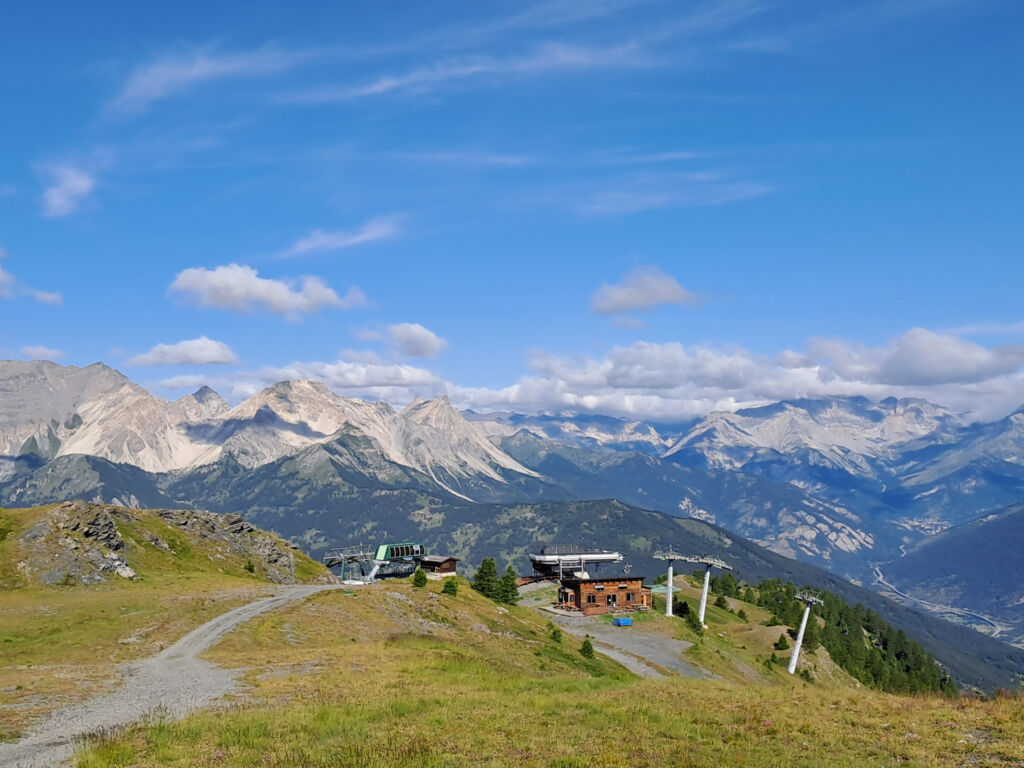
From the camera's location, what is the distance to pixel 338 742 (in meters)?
25.5

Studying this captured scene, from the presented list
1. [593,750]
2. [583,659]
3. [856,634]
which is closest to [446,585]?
[583,659]

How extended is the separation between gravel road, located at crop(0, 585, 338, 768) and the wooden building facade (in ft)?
291

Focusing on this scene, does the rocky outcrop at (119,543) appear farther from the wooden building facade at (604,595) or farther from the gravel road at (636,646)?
the wooden building facade at (604,595)

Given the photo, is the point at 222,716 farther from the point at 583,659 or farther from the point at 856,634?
the point at 856,634

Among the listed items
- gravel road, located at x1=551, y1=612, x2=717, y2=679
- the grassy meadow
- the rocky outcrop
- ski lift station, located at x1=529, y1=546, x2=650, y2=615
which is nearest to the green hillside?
the rocky outcrop

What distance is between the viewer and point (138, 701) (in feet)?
Answer: 115

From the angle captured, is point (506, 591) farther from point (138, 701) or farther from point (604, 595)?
point (138, 701)

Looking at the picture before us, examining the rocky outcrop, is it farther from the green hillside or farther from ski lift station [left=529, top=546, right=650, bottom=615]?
ski lift station [left=529, top=546, right=650, bottom=615]

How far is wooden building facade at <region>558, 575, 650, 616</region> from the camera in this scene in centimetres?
13475

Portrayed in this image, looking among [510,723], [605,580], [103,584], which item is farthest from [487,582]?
[510,723]

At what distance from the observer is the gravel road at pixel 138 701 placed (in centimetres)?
2600

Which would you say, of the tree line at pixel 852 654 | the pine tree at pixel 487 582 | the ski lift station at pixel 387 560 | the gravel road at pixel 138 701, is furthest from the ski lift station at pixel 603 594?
the gravel road at pixel 138 701

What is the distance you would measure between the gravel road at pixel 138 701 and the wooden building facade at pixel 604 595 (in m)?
88.8

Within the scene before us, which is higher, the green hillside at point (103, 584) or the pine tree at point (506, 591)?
the green hillside at point (103, 584)
